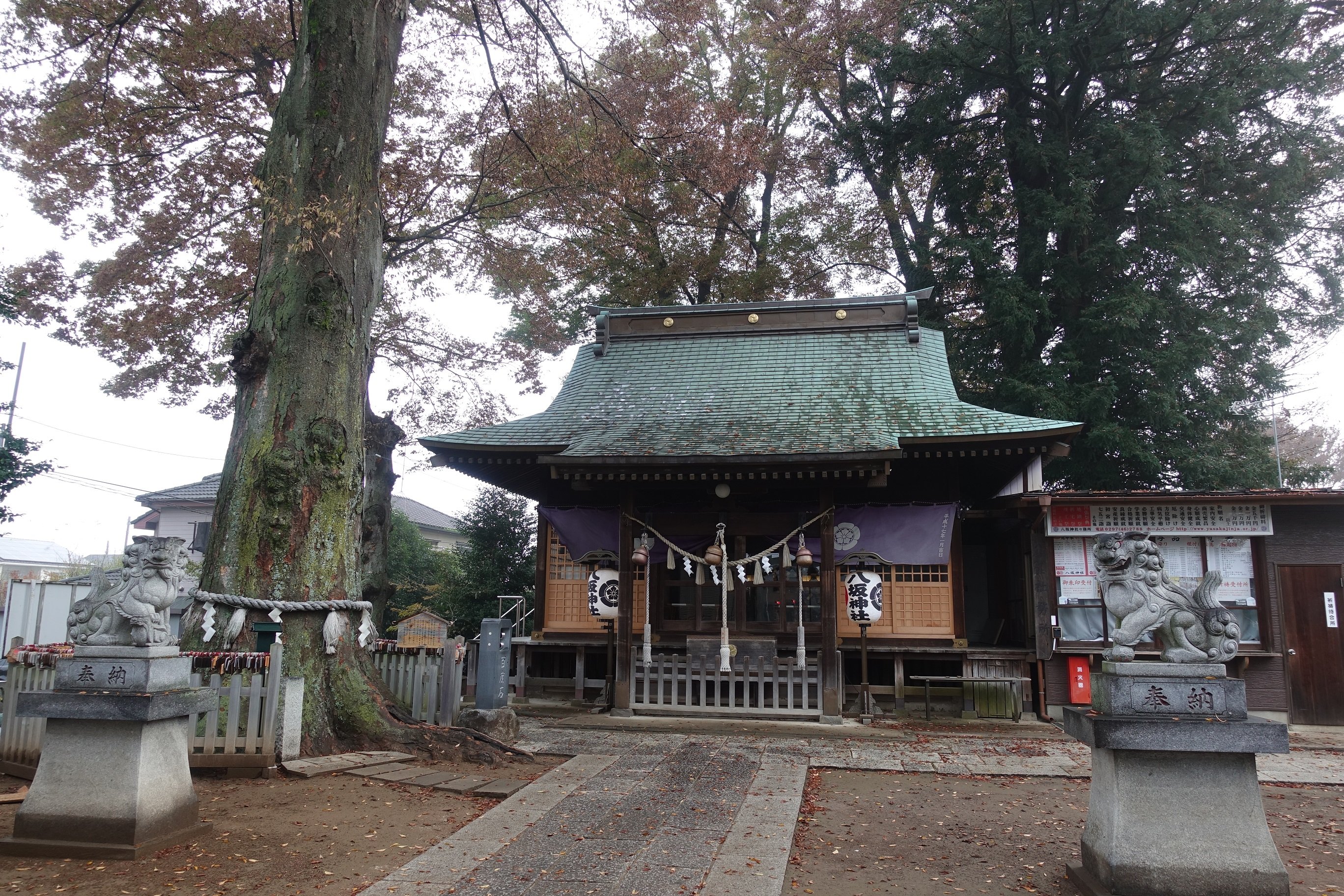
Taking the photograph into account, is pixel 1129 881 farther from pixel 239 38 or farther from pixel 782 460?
pixel 239 38

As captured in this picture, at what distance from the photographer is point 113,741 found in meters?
4.96

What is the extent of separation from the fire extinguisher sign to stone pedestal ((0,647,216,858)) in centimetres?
1070

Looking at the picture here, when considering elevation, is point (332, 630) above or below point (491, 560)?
below

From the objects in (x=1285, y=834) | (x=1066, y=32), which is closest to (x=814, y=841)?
(x=1285, y=834)

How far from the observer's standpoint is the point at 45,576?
47844 millimetres

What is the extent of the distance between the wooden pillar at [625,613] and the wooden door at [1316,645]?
349 inches

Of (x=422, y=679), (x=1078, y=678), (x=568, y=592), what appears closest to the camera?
(x=422, y=679)

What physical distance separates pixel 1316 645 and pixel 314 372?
1313 centimetres

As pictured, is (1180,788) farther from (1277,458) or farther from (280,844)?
(1277,458)

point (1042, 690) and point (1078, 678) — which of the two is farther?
point (1042, 690)

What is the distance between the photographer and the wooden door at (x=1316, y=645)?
434 inches

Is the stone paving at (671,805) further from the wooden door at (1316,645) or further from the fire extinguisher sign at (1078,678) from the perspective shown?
the wooden door at (1316,645)

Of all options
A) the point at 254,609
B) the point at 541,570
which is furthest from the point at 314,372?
the point at 541,570

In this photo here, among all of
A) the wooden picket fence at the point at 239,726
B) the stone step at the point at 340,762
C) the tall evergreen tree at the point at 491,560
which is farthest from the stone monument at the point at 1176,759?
the tall evergreen tree at the point at 491,560
